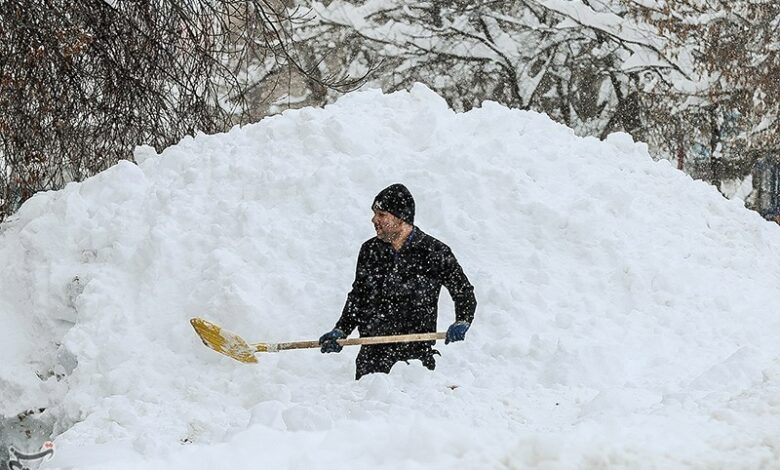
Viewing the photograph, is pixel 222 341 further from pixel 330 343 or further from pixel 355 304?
pixel 355 304

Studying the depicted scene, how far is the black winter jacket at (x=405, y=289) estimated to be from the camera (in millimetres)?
5566

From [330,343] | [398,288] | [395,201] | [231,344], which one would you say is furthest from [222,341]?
[395,201]

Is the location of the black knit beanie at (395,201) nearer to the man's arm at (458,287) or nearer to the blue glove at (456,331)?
the man's arm at (458,287)

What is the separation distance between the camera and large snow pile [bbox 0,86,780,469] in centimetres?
435

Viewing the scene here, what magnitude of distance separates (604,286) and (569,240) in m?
0.53

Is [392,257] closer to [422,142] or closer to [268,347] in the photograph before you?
[268,347]

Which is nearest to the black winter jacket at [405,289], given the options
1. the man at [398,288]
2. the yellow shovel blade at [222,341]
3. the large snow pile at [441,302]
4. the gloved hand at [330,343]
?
the man at [398,288]

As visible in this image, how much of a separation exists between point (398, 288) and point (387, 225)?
37 cm

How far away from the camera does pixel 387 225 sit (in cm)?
550

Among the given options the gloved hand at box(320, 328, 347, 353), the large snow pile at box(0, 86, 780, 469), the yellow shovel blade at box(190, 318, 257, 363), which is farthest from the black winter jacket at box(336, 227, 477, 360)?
the yellow shovel blade at box(190, 318, 257, 363)

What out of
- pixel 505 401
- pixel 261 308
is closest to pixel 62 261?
pixel 261 308

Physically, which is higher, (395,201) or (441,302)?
(395,201)

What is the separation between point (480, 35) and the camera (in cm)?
1836

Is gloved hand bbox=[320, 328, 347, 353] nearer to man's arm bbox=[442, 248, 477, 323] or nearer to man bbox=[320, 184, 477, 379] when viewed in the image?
man bbox=[320, 184, 477, 379]
